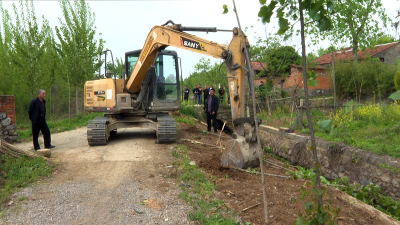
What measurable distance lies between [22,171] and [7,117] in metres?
5.45

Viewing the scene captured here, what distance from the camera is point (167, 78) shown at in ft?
33.3

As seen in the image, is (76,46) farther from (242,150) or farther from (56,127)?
(242,150)

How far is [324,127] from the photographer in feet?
7.61

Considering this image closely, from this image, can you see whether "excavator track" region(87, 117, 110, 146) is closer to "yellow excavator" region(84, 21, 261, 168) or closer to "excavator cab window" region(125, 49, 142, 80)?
"yellow excavator" region(84, 21, 261, 168)

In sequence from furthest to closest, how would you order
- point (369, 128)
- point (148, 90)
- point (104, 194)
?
point (148, 90), point (369, 128), point (104, 194)

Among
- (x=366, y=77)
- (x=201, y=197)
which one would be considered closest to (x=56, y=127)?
(x=201, y=197)

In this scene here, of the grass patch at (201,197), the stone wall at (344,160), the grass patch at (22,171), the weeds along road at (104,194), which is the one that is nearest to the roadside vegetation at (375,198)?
the stone wall at (344,160)

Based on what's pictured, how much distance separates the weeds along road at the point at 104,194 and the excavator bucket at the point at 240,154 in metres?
1.37

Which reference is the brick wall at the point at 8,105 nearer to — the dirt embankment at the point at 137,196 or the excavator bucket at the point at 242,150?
the dirt embankment at the point at 137,196

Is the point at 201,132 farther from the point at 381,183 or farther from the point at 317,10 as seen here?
the point at 317,10

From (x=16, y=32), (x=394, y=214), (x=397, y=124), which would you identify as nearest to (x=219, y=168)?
(x=394, y=214)

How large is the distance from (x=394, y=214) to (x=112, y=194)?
5.00 m

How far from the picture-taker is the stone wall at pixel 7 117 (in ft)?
34.2

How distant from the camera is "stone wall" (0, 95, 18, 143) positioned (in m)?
10.4
